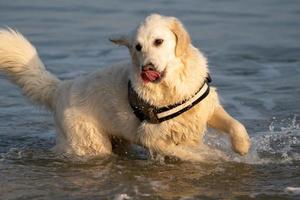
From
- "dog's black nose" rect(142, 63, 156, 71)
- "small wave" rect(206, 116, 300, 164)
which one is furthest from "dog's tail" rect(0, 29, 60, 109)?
"small wave" rect(206, 116, 300, 164)

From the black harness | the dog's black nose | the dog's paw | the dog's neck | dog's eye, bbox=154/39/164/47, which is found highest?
dog's eye, bbox=154/39/164/47

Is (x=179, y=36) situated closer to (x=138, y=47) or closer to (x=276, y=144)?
(x=138, y=47)

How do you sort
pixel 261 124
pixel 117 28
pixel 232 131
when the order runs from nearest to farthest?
1. pixel 232 131
2. pixel 261 124
3. pixel 117 28

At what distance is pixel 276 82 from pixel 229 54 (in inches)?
76.3

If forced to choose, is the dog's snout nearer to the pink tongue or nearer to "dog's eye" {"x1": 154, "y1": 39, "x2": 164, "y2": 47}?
the pink tongue

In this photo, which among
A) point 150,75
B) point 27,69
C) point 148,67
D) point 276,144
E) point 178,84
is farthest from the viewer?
point 276,144

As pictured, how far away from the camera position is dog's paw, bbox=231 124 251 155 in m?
6.48

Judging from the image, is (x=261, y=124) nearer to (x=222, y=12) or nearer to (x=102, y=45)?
(x=102, y=45)

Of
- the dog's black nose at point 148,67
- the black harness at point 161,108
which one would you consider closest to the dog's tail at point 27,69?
the black harness at point 161,108

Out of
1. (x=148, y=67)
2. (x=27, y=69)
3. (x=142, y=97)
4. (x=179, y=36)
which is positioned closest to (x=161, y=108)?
(x=142, y=97)

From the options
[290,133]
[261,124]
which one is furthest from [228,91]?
[290,133]

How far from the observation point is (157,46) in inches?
242

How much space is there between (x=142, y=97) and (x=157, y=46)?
0.58 m

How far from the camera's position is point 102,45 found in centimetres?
1284
